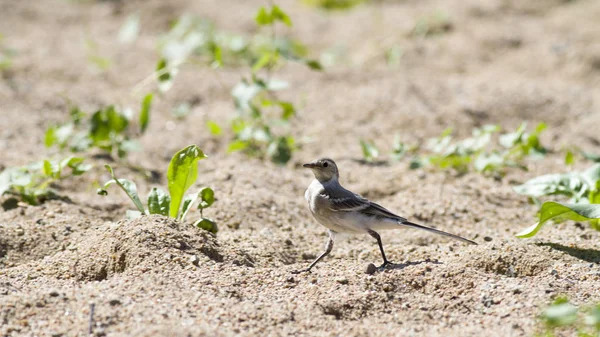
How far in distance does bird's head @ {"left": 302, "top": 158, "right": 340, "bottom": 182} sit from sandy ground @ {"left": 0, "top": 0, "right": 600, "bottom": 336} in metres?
0.46

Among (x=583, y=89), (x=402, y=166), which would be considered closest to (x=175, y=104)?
(x=402, y=166)

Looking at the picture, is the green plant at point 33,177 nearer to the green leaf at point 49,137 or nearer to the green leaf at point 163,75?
the green leaf at point 49,137

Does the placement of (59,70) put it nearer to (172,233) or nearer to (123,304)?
(172,233)

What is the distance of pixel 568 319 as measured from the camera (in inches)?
120

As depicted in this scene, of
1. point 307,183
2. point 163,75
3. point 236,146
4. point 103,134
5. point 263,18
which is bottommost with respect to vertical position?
point 307,183

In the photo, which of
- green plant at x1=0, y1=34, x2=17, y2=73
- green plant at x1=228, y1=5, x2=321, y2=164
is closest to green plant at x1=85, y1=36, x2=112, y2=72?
green plant at x1=0, y1=34, x2=17, y2=73

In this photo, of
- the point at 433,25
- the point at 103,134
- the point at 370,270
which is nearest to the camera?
the point at 370,270

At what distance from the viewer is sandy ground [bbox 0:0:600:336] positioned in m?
3.92

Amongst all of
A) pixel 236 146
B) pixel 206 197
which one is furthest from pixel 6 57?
pixel 206 197

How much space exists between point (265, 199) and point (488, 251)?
1841mm

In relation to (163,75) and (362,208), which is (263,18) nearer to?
(163,75)

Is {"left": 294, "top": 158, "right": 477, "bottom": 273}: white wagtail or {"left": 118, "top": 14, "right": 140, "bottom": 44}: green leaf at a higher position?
{"left": 118, "top": 14, "right": 140, "bottom": 44}: green leaf

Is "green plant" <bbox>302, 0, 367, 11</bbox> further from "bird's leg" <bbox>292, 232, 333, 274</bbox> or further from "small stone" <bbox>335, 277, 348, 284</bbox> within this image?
"small stone" <bbox>335, 277, 348, 284</bbox>

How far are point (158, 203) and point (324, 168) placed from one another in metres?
1.14
